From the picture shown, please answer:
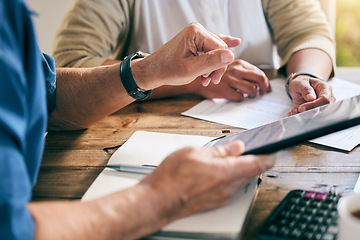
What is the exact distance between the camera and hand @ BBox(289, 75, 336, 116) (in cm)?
93

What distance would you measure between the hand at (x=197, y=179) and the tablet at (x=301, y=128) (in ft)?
0.18

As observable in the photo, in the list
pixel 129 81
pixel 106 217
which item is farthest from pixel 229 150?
pixel 129 81

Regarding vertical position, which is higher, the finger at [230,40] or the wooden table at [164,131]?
the finger at [230,40]

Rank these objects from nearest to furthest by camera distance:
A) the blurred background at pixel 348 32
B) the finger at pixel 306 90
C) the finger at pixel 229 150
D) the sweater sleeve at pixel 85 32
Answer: the finger at pixel 229 150, the finger at pixel 306 90, the sweater sleeve at pixel 85 32, the blurred background at pixel 348 32

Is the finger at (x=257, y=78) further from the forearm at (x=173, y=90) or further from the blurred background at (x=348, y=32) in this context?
the blurred background at (x=348, y=32)

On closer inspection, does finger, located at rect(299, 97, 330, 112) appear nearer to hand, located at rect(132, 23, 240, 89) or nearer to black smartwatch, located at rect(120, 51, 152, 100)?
hand, located at rect(132, 23, 240, 89)

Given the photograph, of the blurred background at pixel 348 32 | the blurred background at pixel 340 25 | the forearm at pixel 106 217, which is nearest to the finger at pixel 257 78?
the forearm at pixel 106 217

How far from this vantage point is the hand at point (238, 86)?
1.13 metres

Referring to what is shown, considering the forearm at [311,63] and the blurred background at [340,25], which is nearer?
the forearm at [311,63]

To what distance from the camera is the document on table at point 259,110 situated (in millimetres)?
882

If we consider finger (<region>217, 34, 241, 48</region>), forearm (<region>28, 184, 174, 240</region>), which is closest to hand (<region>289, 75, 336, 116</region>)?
finger (<region>217, 34, 241, 48</region>)

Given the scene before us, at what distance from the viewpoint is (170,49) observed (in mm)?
924

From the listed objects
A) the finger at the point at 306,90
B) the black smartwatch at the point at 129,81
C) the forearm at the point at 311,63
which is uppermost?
the black smartwatch at the point at 129,81

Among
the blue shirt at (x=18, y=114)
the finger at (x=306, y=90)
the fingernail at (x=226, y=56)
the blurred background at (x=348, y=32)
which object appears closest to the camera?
the blue shirt at (x=18, y=114)
